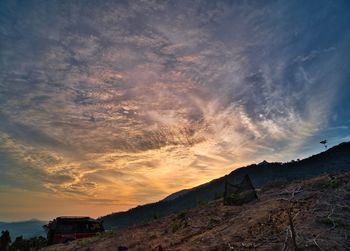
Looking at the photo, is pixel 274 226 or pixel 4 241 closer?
pixel 274 226

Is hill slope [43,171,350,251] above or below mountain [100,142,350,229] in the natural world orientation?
below

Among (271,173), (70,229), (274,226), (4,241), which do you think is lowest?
(274,226)

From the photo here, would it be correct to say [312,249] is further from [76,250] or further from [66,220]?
[66,220]

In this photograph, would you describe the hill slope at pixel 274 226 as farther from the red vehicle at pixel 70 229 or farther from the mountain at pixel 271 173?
the red vehicle at pixel 70 229

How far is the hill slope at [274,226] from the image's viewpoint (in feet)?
29.4

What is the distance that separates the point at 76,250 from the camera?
725 inches

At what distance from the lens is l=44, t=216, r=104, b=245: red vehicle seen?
26.1 metres

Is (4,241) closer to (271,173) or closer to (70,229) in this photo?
(70,229)

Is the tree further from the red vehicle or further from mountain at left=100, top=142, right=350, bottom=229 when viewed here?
mountain at left=100, top=142, right=350, bottom=229

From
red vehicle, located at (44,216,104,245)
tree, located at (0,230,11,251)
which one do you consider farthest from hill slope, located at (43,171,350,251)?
tree, located at (0,230,11,251)

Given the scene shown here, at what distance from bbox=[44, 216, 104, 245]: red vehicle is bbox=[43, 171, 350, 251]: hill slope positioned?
33.0 feet

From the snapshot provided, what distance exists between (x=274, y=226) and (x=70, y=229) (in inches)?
858

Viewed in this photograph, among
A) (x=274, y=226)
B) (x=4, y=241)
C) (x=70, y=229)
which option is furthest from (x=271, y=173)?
(x=274, y=226)

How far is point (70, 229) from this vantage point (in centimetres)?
2673
